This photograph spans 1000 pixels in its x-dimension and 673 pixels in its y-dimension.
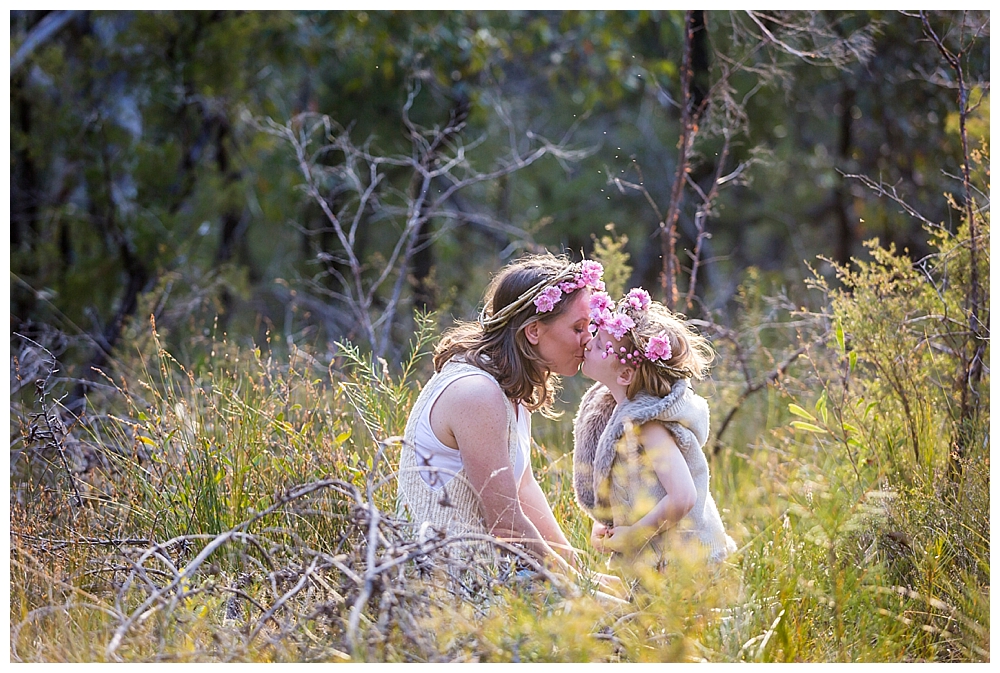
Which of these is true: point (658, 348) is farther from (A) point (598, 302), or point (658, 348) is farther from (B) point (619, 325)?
(A) point (598, 302)

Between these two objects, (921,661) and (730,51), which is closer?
(921,661)

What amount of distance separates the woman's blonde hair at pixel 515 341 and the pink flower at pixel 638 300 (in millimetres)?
200

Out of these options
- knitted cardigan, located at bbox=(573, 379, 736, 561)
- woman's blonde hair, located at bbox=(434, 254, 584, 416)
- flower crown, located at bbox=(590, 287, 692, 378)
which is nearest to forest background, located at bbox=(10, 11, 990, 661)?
knitted cardigan, located at bbox=(573, 379, 736, 561)

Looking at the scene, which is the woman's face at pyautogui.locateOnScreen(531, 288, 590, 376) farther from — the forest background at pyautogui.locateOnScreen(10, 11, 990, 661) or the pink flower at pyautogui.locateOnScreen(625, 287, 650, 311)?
the forest background at pyautogui.locateOnScreen(10, 11, 990, 661)

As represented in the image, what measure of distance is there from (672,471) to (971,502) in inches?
39.2

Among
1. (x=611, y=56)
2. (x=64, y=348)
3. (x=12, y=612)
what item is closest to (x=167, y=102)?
(x=64, y=348)

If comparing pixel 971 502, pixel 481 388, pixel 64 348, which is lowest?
pixel 64 348

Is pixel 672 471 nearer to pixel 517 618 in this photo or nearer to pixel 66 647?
pixel 517 618

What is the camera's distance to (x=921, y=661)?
2.50 meters

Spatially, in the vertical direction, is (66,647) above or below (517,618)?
below

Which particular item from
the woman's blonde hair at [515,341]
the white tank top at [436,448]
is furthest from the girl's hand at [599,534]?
the woman's blonde hair at [515,341]

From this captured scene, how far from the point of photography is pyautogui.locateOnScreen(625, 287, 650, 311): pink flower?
110 inches

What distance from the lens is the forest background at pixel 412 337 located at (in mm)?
2379
